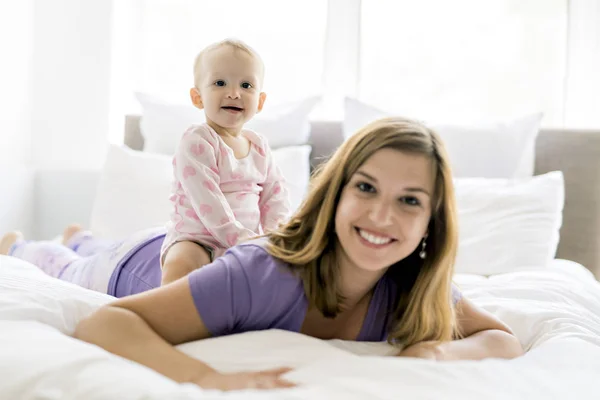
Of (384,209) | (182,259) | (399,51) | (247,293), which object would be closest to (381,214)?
(384,209)

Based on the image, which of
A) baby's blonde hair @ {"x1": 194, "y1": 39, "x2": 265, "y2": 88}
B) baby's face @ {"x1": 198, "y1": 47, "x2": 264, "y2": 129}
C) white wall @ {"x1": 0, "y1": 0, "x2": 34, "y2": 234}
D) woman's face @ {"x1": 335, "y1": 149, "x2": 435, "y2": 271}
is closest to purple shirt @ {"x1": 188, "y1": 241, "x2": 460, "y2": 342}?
woman's face @ {"x1": 335, "y1": 149, "x2": 435, "y2": 271}

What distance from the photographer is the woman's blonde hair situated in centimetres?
131

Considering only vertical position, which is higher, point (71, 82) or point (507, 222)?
point (71, 82)

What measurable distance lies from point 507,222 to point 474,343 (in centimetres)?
124

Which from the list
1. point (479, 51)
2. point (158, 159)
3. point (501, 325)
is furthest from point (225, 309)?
point (479, 51)

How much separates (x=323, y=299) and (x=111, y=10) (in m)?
2.54

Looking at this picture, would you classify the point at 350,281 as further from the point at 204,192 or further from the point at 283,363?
the point at 204,192

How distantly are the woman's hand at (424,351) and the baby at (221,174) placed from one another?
19.8 inches

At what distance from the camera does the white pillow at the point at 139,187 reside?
2686 millimetres

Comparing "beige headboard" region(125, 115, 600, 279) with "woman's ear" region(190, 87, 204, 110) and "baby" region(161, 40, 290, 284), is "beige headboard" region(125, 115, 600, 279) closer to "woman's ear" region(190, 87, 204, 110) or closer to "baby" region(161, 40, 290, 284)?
"baby" region(161, 40, 290, 284)

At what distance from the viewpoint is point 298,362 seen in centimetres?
111

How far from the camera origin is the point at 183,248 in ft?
5.38

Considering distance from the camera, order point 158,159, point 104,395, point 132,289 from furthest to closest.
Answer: point 158,159
point 132,289
point 104,395

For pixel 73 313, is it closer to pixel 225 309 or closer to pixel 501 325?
pixel 225 309
